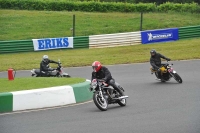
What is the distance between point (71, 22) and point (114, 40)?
7017 mm

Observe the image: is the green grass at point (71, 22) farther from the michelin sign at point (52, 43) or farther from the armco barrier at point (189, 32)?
the armco barrier at point (189, 32)

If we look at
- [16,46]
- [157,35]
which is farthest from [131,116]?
[157,35]

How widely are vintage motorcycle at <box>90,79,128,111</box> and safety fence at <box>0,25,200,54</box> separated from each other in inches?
719

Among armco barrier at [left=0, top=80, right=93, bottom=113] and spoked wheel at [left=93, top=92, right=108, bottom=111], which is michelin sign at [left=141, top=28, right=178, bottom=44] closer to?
armco barrier at [left=0, top=80, right=93, bottom=113]

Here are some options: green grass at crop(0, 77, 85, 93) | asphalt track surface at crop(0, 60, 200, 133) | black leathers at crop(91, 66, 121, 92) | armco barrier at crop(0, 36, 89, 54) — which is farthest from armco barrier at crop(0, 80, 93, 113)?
armco barrier at crop(0, 36, 89, 54)

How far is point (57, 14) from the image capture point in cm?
4328

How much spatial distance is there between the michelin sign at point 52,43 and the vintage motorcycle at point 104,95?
59.9 ft

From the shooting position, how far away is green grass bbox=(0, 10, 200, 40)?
3778 centimetres

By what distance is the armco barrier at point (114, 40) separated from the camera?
111 feet

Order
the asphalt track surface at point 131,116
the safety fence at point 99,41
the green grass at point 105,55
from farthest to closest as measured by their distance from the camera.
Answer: the safety fence at point 99,41
the green grass at point 105,55
the asphalt track surface at point 131,116

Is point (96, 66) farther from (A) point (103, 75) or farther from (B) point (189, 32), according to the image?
(B) point (189, 32)

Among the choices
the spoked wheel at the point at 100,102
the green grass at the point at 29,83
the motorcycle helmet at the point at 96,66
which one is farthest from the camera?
the green grass at the point at 29,83

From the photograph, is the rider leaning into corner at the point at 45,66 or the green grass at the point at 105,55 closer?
the rider leaning into corner at the point at 45,66

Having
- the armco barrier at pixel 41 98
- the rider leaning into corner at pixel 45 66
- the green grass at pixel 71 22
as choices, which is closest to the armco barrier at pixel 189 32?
the green grass at pixel 71 22
